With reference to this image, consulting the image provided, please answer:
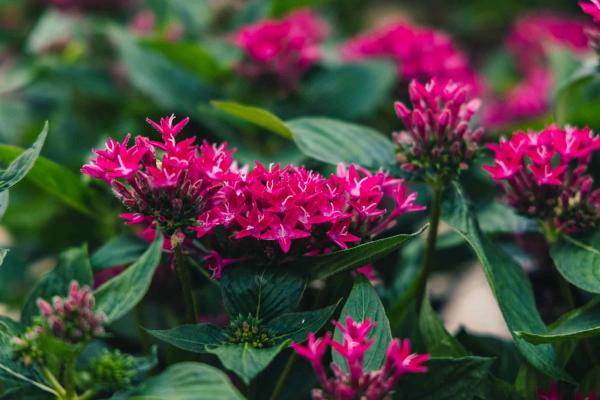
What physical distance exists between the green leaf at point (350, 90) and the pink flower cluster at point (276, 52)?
6 cm

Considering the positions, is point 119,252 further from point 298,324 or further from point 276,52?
point 276,52

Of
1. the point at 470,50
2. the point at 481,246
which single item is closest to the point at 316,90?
the point at 481,246

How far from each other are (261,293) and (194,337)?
0.10 metres

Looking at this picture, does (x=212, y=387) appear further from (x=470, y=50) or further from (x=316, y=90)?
(x=470, y=50)

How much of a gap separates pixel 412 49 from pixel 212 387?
1.17 metres

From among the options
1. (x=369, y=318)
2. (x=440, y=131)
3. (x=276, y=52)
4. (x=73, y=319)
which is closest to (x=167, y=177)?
(x=73, y=319)

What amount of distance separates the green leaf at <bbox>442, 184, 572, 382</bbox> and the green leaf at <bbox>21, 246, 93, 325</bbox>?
0.52 meters

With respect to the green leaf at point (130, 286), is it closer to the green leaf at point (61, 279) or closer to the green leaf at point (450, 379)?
the green leaf at point (61, 279)

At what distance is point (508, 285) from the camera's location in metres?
1.01

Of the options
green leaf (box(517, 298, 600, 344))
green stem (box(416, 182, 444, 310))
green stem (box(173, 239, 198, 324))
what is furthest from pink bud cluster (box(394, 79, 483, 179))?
green stem (box(173, 239, 198, 324))

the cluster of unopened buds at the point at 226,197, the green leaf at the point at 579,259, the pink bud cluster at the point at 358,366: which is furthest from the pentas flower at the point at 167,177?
the green leaf at the point at 579,259

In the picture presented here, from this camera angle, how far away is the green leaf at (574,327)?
2.85 feet

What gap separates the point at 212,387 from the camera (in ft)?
2.47

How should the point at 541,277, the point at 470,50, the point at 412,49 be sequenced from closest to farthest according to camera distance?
1. the point at 541,277
2. the point at 412,49
3. the point at 470,50
